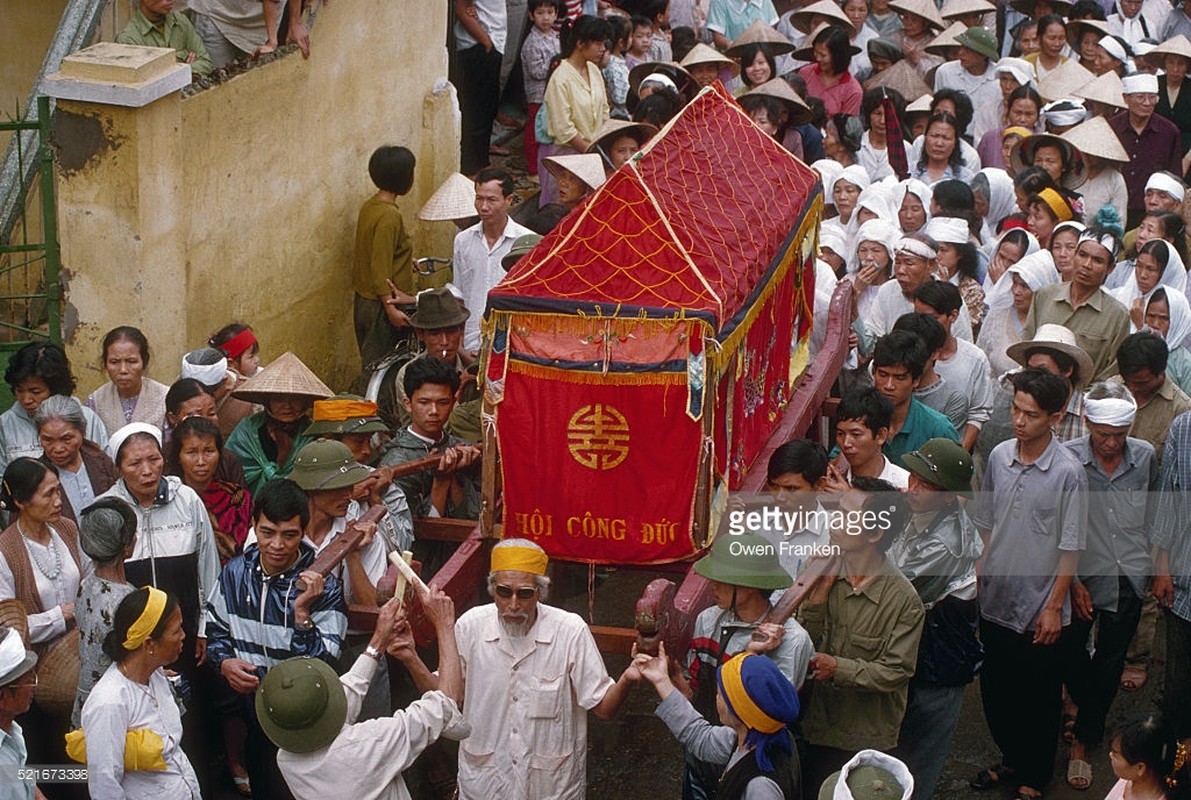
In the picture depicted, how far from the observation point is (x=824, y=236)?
916 centimetres

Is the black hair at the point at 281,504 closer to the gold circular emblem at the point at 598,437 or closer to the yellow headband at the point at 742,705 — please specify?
the gold circular emblem at the point at 598,437

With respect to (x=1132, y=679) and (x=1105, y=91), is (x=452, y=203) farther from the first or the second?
(x=1105, y=91)

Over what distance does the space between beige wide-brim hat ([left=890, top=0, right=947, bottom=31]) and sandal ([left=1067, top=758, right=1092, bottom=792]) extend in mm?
7598

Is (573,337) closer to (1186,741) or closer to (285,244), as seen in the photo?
(1186,741)

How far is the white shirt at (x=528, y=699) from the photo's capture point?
16.6 ft

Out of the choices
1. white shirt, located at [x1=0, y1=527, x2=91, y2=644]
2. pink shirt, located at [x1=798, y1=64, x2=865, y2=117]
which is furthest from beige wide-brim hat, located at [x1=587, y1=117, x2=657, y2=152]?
white shirt, located at [x1=0, y1=527, x2=91, y2=644]

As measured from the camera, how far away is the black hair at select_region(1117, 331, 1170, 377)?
21.7ft

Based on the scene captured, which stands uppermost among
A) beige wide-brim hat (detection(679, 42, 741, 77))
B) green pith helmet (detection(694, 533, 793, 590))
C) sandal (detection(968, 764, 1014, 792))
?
green pith helmet (detection(694, 533, 793, 590))

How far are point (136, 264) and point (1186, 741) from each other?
4.78 m

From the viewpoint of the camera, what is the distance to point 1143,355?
661 cm

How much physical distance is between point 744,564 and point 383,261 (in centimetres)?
425

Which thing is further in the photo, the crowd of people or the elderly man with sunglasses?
the elderly man with sunglasses

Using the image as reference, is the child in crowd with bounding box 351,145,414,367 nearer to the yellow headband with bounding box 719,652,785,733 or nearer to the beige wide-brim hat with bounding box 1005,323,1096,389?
the beige wide-brim hat with bounding box 1005,323,1096,389

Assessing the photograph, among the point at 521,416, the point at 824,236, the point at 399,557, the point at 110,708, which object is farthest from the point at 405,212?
the point at 110,708
